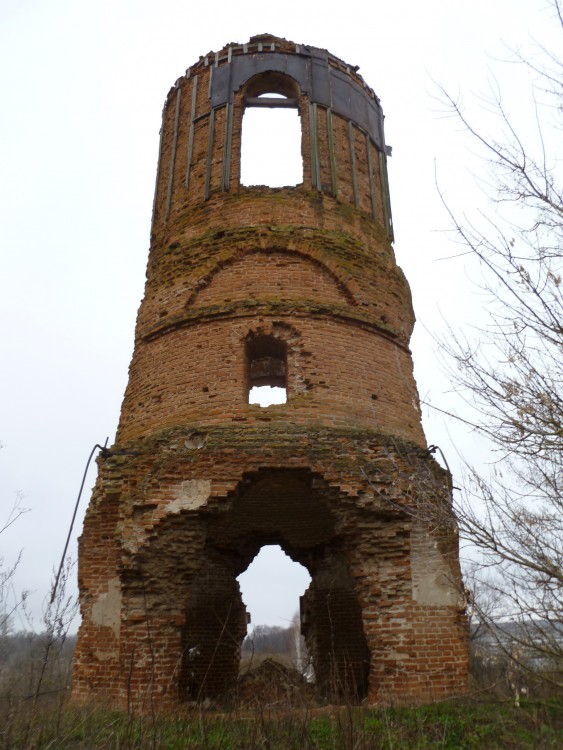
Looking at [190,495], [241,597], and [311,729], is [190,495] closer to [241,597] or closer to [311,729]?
[311,729]

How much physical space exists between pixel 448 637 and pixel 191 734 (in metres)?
2.79

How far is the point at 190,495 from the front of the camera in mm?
6508

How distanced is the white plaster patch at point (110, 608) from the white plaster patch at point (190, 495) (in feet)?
3.57

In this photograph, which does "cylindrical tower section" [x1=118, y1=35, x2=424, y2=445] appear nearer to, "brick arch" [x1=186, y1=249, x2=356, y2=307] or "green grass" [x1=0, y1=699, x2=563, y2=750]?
"brick arch" [x1=186, y1=249, x2=356, y2=307]

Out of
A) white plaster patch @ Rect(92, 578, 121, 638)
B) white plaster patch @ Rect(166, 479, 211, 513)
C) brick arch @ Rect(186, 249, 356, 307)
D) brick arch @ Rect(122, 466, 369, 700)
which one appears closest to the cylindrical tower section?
brick arch @ Rect(186, 249, 356, 307)

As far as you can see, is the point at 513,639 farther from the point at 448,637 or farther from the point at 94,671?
the point at 94,671

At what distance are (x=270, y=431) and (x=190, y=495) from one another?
1107 mm

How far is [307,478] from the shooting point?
6.68 metres

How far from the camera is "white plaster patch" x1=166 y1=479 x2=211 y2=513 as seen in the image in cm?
646

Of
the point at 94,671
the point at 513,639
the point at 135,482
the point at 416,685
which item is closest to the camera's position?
the point at 513,639

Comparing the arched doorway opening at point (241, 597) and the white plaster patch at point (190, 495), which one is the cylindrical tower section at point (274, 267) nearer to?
the white plaster patch at point (190, 495)

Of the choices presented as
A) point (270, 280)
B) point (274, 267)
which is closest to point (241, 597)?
point (270, 280)

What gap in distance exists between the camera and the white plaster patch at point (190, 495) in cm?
646

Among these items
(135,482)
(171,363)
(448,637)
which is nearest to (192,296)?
(171,363)
